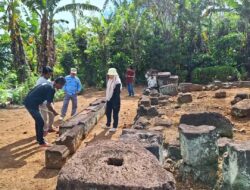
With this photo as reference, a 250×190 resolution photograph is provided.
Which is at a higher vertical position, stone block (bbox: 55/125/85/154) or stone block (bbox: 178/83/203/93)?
stone block (bbox: 178/83/203/93)

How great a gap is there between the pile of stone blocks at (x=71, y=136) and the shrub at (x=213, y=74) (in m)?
9.30

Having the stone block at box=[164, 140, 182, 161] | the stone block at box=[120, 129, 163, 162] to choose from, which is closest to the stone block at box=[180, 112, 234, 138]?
the stone block at box=[164, 140, 182, 161]

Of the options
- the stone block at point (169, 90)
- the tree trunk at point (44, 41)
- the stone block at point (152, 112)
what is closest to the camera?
the stone block at point (152, 112)

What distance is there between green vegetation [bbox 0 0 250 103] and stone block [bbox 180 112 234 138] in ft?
41.0

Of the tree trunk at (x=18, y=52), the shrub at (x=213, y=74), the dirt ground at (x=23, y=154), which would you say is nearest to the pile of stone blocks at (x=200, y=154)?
the dirt ground at (x=23, y=154)

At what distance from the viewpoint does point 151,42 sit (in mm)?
20484

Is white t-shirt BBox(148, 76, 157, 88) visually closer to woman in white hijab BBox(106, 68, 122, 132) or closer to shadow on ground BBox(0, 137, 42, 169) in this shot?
woman in white hijab BBox(106, 68, 122, 132)

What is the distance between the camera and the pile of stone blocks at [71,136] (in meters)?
6.60

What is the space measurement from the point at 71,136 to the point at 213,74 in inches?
511

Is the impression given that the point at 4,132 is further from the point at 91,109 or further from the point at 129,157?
the point at 129,157

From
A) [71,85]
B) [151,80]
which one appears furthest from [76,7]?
[71,85]

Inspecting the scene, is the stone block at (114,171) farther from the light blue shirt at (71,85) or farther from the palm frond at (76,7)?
the palm frond at (76,7)

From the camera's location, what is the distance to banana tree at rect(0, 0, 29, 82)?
16359 mm

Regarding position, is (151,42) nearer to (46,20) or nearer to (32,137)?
(46,20)
